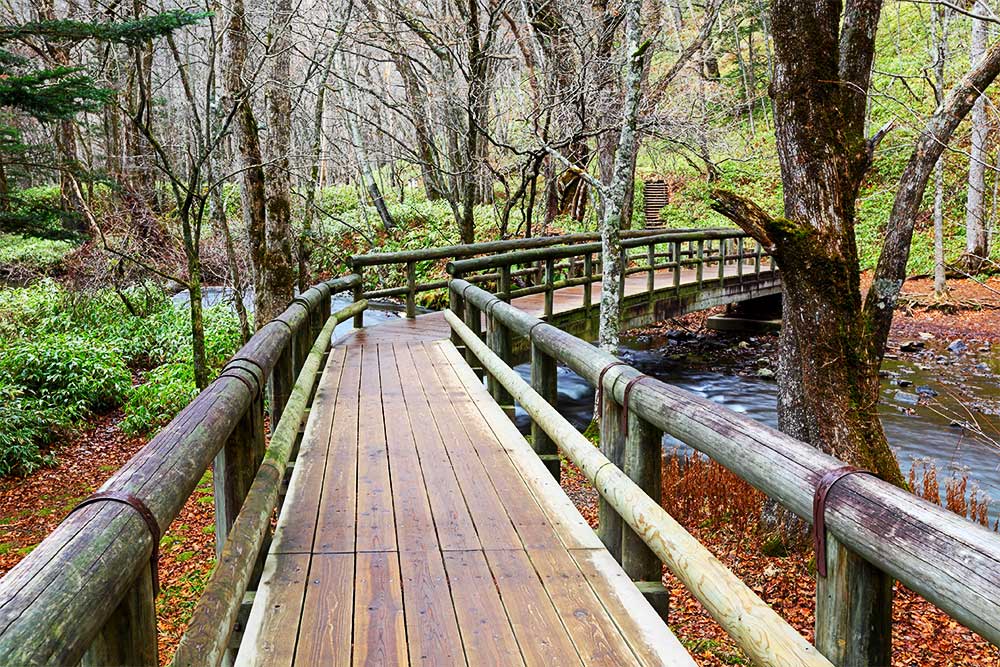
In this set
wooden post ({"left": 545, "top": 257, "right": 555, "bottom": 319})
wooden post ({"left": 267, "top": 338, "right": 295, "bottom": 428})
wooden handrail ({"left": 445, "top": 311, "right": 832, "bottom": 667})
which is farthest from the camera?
wooden post ({"left": 545, "top": 257, "right": 555, "bottom": 319})

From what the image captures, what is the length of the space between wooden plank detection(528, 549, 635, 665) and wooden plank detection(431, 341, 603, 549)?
7.8 inches

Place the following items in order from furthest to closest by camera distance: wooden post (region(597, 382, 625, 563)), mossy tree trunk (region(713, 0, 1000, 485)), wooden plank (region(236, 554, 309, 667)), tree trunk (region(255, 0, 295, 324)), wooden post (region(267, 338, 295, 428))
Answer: tree trunk (region(255, 0, 295, 324)) < mossy tree trunk (region(713, 0, 1000, 485)) < wooden post (region(267, 338, 295, 428)) < wooden post (region(597, 382, 625, 563)) < wooden plank (region(236, 554, 309, 667))

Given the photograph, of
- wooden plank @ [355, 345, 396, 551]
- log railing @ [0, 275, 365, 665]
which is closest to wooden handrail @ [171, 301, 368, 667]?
log railing @ [0, 275, 365, 665]

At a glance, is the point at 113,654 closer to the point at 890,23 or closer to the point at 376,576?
the point at 376,576

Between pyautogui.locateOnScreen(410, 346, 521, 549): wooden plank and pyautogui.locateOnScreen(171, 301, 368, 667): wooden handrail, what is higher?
pyautogui.locateOnScreen(171, 301, 368, 667): wooden handrail

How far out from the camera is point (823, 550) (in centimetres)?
188

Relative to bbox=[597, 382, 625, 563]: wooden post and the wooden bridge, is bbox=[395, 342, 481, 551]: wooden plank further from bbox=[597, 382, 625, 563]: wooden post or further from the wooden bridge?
bbox=[597, 382, 625, 563]: wooden post

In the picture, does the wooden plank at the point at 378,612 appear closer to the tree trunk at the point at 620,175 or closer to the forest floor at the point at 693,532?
the forest floor at the point at 693,532

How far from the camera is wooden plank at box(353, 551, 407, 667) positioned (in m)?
2.62

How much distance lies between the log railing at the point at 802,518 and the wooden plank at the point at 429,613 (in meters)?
0.79

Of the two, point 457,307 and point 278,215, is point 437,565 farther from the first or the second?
point 278,215

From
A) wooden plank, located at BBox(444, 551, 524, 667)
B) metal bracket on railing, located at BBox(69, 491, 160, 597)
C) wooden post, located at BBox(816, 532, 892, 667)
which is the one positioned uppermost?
metal bracket on railing, located at BBox(69, 491, 160, 597)

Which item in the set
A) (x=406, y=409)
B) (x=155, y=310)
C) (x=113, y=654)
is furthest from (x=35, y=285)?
(x=113, y=654)

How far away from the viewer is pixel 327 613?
291 centimetres
